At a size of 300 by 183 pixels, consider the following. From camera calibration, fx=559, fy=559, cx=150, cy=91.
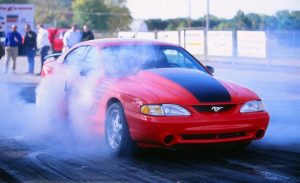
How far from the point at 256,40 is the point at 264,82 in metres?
5.92

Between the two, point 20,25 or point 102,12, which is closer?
point 20,25

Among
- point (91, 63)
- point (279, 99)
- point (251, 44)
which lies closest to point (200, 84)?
point (91, 63)

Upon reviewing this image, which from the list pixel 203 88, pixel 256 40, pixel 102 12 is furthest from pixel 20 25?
pixel 102 12

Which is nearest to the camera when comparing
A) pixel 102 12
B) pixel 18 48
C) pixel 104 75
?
pixel 104 75

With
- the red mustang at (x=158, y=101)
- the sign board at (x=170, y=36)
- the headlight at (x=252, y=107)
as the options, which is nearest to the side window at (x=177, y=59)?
the red mustang at (x=158, y=101)

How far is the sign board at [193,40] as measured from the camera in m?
24.1

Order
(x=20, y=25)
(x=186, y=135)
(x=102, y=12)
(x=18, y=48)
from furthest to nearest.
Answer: (x=102, y=12) → (x=20, y=25) → (x=18, y=48) → (x=186, y=135)

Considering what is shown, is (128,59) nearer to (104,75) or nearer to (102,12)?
(104,75)

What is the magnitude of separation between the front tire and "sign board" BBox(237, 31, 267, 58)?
14.2 metres

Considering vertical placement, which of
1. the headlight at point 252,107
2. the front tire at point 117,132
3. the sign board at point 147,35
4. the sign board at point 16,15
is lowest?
the front tire at point 117,132

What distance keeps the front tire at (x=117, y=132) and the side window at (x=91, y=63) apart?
68 cm

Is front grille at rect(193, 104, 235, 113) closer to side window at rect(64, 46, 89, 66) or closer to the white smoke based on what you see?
the white smoke

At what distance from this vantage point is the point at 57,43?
31.3m

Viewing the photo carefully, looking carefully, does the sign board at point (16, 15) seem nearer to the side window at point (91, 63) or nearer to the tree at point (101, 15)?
the side window at point (91, 63)
